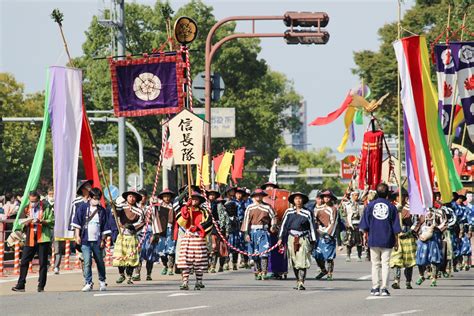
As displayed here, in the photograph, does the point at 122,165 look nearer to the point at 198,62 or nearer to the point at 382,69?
the point at 382,69

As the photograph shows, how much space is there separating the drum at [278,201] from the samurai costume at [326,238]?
2.02 meters

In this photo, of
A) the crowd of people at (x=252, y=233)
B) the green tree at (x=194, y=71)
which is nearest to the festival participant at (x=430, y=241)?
the crowd of people at (x=252, y=233)

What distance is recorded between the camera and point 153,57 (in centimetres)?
2767

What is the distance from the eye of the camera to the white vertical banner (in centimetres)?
2573

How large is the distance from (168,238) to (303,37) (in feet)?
21.9

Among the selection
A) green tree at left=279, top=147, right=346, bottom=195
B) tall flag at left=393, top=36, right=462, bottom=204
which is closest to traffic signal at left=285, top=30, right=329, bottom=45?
tall flag at left=393, top=36, right=462, bottom=204

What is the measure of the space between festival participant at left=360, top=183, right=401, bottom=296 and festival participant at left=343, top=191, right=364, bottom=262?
14.8m

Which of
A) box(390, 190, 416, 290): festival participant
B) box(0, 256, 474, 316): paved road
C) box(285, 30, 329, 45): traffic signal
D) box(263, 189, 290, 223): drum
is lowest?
box(0, 256, 474, 316): paved road

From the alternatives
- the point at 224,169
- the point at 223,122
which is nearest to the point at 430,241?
the point at 224,169

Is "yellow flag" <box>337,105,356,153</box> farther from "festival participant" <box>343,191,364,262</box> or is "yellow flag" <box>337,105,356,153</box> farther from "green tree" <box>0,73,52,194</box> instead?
"green tree" <box>0,73,52,194</box>

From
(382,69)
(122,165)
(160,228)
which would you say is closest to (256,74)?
(382,69)

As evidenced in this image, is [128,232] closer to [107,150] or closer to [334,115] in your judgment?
[334,115]

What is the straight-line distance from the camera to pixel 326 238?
87.3 ft

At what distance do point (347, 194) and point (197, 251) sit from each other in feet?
40.6
